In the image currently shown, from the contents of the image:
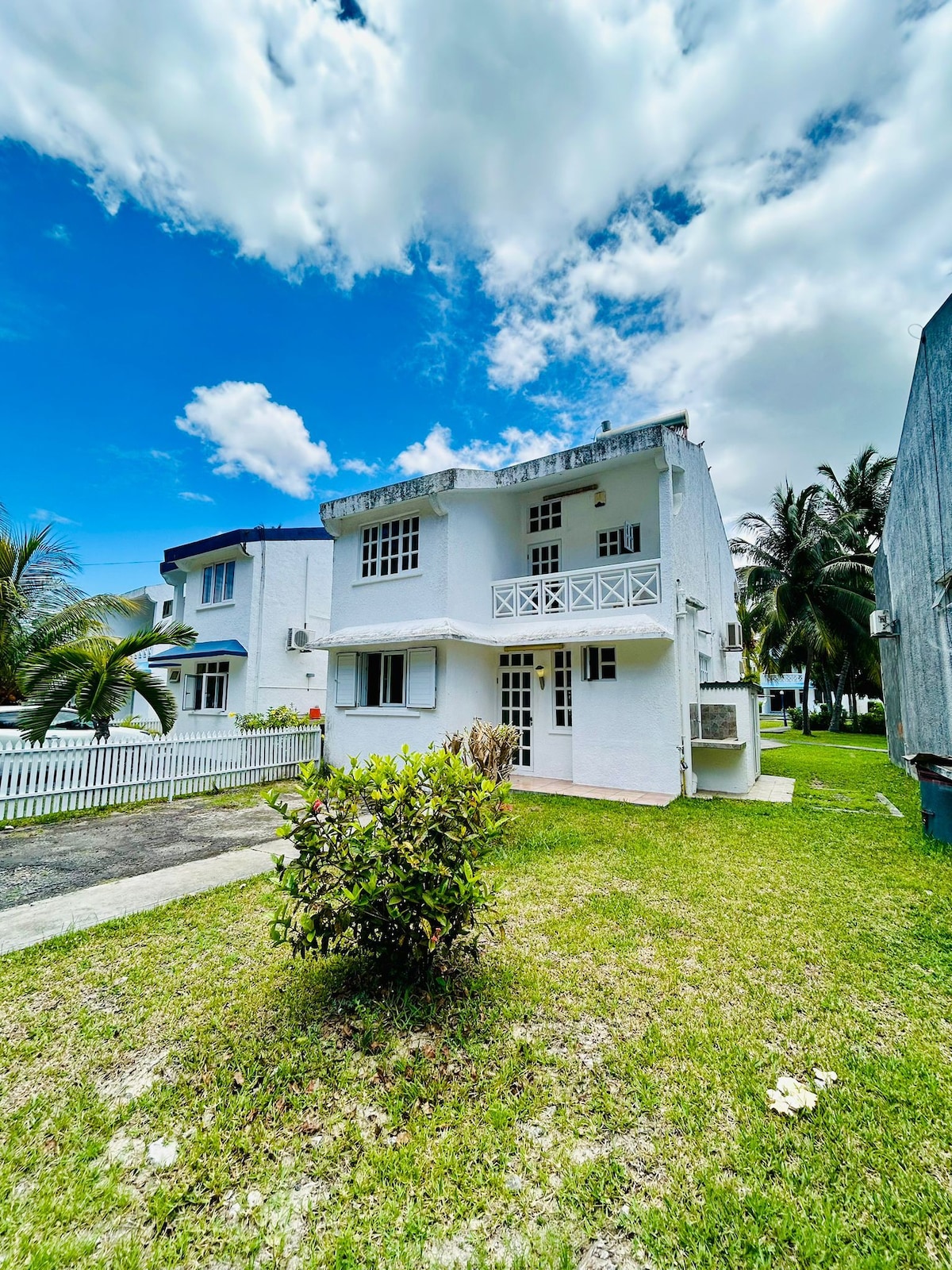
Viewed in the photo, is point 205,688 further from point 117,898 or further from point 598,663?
point 598,663

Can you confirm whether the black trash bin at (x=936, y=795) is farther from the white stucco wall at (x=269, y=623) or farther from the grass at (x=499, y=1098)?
the white stucco wall at (x=269, y=623)

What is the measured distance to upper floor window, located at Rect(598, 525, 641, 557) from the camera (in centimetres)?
1185

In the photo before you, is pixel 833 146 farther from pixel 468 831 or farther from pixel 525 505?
pixel 468 831

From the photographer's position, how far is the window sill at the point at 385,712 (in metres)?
11.9

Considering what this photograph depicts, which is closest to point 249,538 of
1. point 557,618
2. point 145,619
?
point 557,618

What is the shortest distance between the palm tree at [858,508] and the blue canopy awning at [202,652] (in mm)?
24753

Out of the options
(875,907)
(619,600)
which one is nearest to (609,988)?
(875,907)

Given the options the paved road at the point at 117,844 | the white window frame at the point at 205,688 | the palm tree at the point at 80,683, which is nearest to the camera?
the paved road at the point at 117,844

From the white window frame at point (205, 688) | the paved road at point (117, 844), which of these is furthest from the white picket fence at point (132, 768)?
the white window frame at point (205, 688)

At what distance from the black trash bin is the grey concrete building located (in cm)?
107

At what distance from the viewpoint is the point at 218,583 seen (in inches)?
687

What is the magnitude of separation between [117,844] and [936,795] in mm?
11369

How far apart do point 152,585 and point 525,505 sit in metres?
19.2

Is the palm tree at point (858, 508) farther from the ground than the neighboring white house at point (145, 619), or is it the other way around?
the palm tree at point (858, 508)
